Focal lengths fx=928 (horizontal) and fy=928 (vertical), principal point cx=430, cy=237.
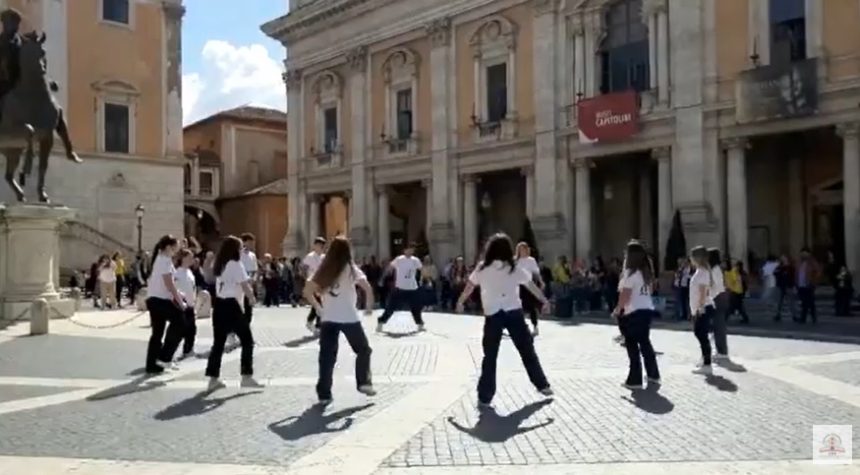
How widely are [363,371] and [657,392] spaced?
3.17m

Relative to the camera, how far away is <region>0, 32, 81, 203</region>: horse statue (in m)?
17.3

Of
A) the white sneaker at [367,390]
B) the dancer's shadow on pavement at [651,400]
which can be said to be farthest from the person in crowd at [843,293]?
the white sneaker at [367,390]

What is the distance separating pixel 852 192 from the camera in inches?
941

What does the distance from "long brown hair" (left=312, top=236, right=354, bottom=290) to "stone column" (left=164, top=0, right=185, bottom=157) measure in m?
33.4

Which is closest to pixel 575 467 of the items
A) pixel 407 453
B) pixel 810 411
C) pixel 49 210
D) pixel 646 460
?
pixel 646 460

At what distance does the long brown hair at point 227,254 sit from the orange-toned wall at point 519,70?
22252 mm

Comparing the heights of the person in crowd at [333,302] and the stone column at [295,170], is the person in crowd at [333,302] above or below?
below

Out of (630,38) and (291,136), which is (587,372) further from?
(291,136)

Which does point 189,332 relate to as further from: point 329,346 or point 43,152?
point 43,152

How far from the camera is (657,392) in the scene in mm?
9984

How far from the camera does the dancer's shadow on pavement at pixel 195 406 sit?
884 centimetres

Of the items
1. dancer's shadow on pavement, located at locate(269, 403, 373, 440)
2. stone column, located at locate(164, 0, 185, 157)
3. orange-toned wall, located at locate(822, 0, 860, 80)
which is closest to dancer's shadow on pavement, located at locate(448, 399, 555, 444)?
dancer's shadow on pavement, located at locate(269, 403, 373, 440)

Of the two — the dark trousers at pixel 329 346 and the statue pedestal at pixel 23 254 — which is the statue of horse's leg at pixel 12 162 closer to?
the statue pedestal at pixel 23 254

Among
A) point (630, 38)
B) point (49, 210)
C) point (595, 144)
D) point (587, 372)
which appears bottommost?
point (587, 372)
